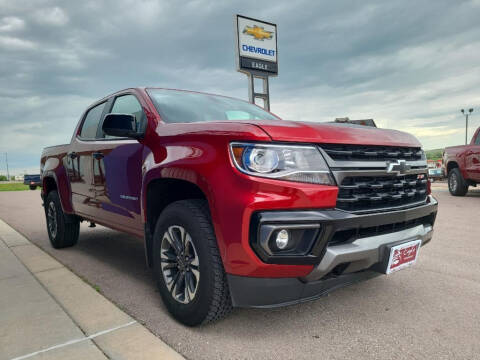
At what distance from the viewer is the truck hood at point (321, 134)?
2.05 metres

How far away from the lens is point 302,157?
2057mm

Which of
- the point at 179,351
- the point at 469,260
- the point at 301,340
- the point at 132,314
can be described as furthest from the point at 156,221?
the point at 469,260

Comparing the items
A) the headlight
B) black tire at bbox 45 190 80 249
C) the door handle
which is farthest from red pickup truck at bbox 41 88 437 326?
black tire at bbox 45 190 80 249

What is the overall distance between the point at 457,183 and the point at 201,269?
9.55 metres

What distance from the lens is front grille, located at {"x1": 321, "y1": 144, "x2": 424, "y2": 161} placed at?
2.14m

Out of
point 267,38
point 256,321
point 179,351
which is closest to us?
point 179,351

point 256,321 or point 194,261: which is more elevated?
point 194,261

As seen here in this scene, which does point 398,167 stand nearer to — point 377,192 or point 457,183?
Result: point 377,192

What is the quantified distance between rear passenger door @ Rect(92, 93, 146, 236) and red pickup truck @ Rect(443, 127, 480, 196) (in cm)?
847

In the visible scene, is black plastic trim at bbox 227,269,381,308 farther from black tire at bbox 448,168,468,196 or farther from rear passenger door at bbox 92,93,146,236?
black tire at bbox 448,168,468,196

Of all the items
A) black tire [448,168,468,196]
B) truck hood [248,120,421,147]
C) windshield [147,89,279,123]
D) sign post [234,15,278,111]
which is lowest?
black tire [448,168,468,196]

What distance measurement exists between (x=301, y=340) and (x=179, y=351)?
726 millimetres

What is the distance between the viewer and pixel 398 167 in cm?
237

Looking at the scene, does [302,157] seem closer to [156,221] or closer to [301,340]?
[301,340]
